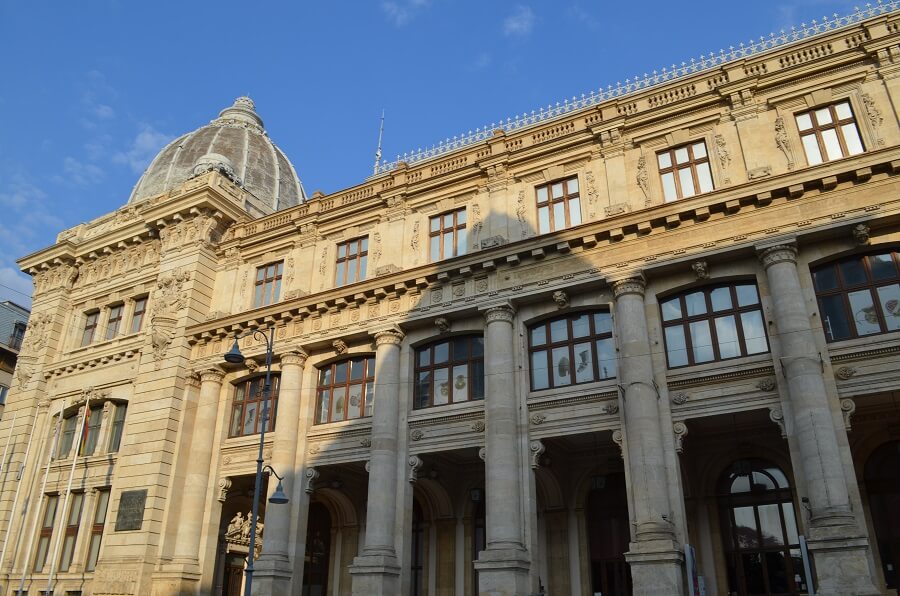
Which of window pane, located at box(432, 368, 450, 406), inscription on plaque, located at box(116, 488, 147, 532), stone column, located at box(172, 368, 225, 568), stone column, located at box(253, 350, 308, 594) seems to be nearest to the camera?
stone column, located at box(253, 350, 308, 594)

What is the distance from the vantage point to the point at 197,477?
1195 inches

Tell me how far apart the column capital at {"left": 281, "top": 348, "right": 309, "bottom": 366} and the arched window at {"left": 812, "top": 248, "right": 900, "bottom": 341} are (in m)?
19.7

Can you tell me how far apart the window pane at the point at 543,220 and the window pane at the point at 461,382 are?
19.7 ft

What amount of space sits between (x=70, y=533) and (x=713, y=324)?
29240 mm

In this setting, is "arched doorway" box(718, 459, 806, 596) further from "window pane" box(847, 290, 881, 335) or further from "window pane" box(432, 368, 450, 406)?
"window pane" box(432, 368, 450, 406)

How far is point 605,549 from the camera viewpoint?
88.3 feet

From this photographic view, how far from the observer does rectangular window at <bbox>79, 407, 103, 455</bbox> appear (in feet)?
113

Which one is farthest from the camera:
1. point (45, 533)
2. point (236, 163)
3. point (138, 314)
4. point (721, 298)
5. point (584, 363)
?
point (236, 163)

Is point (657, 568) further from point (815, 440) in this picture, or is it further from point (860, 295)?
point (860, 295)

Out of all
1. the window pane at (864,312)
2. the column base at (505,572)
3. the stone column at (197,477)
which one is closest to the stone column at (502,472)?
the column base at (505,572)

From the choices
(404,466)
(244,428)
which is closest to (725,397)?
(404,466)

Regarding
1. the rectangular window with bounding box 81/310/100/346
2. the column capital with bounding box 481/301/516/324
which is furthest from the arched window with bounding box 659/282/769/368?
the rectangular window with bounding box 81/310/100/346

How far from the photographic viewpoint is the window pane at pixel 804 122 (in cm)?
2400

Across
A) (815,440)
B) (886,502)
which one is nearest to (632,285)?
(815,440)
